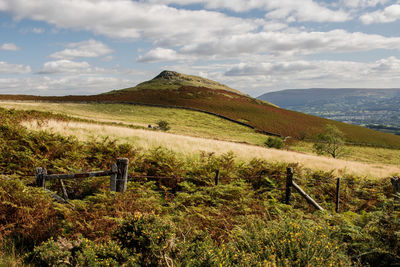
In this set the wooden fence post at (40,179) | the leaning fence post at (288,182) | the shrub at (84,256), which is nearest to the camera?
the shrub at (84,256)

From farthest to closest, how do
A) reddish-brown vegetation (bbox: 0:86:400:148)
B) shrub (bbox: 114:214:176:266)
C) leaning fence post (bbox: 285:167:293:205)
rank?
reddish-brown vegetation (bbox: 0:86:400:148) < leaning fence post (bbox: 285:167:293:205) < shrub (bbox: 114:214:176:266)

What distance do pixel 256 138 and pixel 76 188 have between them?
4390 centimetres

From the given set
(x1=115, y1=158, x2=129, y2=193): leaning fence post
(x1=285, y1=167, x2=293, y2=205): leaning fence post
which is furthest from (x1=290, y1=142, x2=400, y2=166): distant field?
(x1=115, y1=158, x2=129, y2=193): leaning fence post

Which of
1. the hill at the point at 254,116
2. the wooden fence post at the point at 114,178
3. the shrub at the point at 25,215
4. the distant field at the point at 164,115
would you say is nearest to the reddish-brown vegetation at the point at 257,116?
the hill at the point at 254,116

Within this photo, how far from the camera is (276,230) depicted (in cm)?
529

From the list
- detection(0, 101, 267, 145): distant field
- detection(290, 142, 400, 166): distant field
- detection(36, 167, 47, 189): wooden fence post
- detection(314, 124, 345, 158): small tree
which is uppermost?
detection(0, 101, 267, 145): distant field

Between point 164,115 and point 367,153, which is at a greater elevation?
point 164,115

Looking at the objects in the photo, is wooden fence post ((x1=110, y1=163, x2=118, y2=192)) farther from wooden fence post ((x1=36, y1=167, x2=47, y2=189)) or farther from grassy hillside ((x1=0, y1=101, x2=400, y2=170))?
grassy hillside ((x1=0, y1=101, x2=400, y2=170))

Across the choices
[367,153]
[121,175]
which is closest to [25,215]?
[121,175]

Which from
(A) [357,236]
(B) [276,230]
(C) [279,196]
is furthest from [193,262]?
(C) [279,196]

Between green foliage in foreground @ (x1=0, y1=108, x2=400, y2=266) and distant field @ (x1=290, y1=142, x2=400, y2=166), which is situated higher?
green foliage in foreground @ (x1=0, y1=108, x2=400, y2=266)

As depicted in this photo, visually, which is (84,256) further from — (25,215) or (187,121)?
(187,121)

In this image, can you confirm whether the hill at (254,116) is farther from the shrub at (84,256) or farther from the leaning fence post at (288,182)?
the shrub at (84,256)

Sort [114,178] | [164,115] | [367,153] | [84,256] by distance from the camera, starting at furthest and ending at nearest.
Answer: [164,115], [367,153], [114,178], [84,256]
